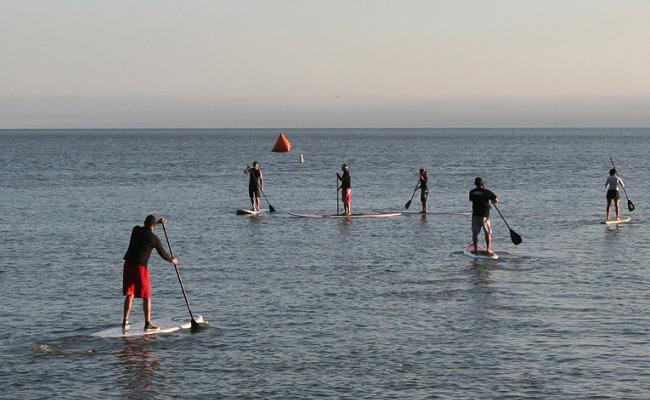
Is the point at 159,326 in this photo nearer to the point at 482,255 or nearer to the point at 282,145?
the point at 482,255

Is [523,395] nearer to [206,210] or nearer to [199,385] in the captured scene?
[199,385]

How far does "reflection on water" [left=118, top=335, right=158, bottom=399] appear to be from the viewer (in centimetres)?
1381

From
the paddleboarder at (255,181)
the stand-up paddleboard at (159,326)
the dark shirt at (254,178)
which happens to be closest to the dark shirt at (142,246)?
the stand-up paddleboard at (159,326)

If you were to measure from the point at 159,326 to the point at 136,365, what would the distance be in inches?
89.7

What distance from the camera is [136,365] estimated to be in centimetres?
1502

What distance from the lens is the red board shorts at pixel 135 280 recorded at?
16.7 m

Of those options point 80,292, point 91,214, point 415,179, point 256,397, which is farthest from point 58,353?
point 415,179

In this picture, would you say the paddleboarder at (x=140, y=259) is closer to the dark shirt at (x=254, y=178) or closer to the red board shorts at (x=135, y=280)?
the red board shorts at (x=135, y=280)

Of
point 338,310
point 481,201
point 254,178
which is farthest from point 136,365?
point 254,178

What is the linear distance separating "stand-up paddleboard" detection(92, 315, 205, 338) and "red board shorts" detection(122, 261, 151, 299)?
61cm

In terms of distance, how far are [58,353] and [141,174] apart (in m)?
62.8

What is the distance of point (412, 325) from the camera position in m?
17.5

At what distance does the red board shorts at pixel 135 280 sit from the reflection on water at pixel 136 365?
752 millimetres

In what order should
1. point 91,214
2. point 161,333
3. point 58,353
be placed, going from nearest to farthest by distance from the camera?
point 58,353, point 161,333, point 91,214
